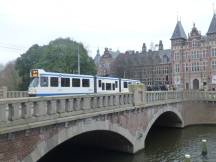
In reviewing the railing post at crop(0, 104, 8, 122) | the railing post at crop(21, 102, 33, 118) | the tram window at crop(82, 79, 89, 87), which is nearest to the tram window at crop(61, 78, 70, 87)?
the tram window at crop(82, 79, 89, 87)

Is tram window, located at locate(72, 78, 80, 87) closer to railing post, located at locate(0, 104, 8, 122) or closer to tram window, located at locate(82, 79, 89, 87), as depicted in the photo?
tram window, located at locate(82, 79, 89, 87)

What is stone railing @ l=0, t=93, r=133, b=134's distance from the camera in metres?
10.5

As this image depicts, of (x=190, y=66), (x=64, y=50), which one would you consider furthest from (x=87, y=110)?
(x=190, y=66)

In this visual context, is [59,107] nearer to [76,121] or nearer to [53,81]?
[76,121]

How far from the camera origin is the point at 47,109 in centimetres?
1249

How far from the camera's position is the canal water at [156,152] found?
19688 mm

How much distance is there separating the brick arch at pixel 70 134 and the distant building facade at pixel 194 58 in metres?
52.0

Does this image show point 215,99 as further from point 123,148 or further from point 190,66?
point 190,66

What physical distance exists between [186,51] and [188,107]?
40.4 meters

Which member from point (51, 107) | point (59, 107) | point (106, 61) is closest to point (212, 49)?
point (106, 61)

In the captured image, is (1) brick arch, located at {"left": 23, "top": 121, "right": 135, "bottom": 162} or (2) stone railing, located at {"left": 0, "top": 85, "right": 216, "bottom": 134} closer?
(2) stone railing, located at {"left": 0, "top": 85, "right": 216, "bottom": 134}

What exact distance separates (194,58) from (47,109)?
65513 millimetres

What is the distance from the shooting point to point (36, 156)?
11.7 metres

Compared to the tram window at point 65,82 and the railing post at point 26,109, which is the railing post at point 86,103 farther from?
the tram window at point 65,82
